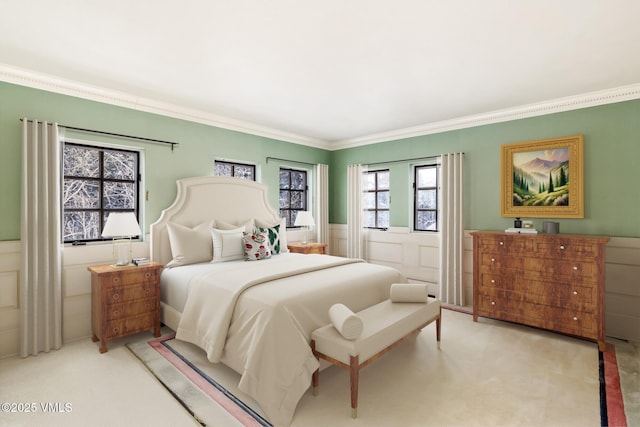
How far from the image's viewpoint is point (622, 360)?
9.79 ft

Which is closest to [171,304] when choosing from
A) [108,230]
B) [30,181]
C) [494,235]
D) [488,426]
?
[108,230]

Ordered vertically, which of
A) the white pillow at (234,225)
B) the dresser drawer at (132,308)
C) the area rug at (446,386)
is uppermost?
the white pillow at (234,225)

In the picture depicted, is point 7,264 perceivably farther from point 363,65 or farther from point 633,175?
point 633,175

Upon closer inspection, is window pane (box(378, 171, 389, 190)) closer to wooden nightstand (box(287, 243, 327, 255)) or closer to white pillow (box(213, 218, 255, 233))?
wooden nightstand (box(287, 243, 327, 255))

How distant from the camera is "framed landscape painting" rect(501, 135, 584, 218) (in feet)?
12.5

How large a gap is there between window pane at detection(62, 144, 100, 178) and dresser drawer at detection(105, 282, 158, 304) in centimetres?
138

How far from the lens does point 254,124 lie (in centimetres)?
498

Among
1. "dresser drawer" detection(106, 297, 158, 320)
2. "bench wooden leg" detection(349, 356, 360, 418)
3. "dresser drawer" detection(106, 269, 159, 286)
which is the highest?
"dresser drawer" detection(106, 269, 159, 286)

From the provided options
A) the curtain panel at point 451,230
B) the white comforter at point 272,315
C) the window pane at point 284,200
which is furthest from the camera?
the window pane at point 284,200

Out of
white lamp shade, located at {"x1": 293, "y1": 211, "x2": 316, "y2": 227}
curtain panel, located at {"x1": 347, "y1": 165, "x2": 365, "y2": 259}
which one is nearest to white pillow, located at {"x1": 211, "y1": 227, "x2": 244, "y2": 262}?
white lamp shade, located at {"x1": 293, "y1": 211, "x2": 316, "y2": 227}

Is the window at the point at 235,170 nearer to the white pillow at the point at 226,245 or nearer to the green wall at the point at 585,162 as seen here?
the white pillow at the point at 226,245

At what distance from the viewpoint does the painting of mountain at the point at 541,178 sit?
3906 mm

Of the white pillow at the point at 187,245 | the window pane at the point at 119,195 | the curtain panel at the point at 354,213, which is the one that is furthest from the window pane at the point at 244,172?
the curtain panel at the point at 354,213

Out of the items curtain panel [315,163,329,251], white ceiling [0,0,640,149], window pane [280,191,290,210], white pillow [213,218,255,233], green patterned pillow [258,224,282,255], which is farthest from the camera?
curtain panel [315,163,329,251]
